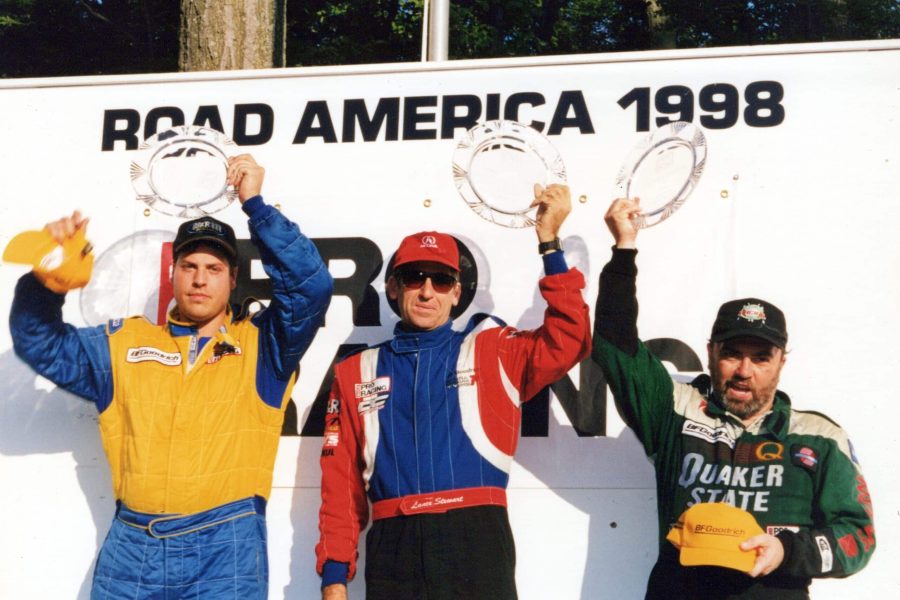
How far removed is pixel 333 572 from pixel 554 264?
121cm

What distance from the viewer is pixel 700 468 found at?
124 inches

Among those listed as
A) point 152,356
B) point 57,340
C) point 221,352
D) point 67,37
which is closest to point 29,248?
point 57,340

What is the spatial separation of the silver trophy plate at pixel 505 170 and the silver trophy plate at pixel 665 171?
10.9 inches

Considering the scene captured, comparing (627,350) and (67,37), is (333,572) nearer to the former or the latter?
(627,350)

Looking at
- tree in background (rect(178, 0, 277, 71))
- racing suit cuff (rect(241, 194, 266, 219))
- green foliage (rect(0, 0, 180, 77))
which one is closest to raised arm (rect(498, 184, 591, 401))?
racing suit cuff (rect(241, 194, 266, 219))

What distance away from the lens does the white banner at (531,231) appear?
137 inches

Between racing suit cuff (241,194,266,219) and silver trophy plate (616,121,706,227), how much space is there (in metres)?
1.29

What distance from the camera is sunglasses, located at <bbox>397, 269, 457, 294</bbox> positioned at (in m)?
3.38

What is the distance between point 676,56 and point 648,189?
0.52 m

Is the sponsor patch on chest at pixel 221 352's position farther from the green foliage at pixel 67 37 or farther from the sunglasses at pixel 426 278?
the green foliage at pixel 67 37

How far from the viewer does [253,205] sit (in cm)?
335

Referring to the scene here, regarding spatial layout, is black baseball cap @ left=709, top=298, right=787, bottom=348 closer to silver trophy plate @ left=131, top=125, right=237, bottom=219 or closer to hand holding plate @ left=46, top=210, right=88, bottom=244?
silver trophy plate @ left=131, top=125, right=237, bottom=219

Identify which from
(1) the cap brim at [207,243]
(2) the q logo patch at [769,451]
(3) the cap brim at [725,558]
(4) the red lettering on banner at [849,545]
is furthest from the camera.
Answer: (1) the cap brim at [207,243]

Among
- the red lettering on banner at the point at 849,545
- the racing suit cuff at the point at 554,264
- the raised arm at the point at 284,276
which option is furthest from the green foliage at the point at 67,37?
the red lettering on banner at the point at 849,545
